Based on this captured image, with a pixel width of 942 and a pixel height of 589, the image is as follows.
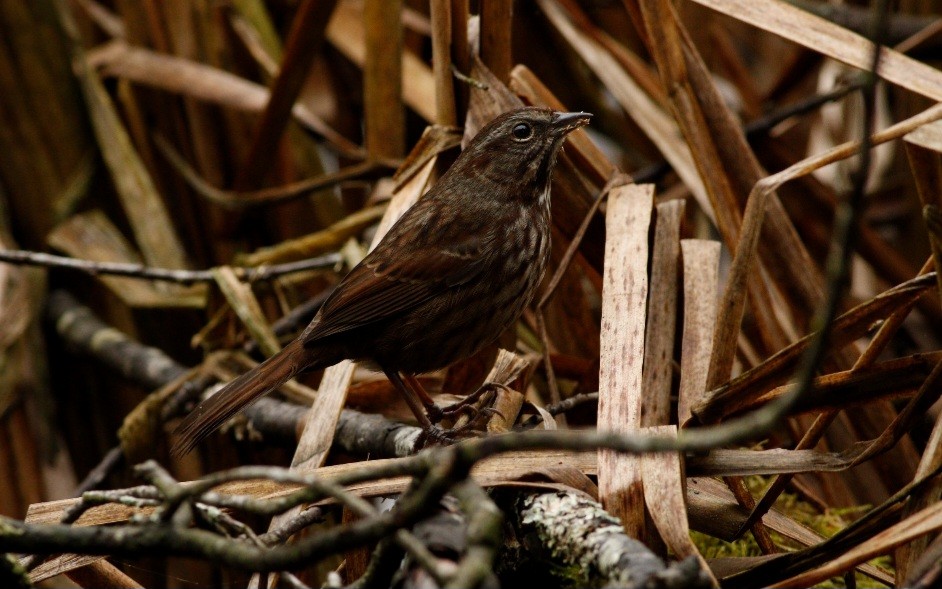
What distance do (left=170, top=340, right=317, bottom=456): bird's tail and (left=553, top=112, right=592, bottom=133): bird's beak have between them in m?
1.05

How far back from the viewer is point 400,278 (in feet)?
10.3

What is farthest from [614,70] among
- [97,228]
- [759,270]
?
[97,228]

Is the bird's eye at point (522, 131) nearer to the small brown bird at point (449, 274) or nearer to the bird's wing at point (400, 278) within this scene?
the small brown bird at point (449, 274)

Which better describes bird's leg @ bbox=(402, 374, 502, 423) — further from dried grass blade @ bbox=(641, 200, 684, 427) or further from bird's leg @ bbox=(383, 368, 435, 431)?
→ dried grass blade @ bbox=(641, 200, 684, 427)

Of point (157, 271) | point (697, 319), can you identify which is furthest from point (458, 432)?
point (157, 271)

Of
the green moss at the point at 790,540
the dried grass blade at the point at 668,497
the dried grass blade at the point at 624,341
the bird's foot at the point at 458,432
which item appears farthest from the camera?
the bird's foot at the point at 458,432

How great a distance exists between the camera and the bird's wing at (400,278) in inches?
121

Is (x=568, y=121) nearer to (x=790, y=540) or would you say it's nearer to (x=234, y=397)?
(x=234, y=397)

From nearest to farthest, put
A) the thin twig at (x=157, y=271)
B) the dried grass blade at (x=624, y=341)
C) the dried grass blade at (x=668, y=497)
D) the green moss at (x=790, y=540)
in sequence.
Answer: the dried grass blade at (x=668, y=497)
the dried grass blade at (x=624, y=341)
the green moss at (x=790, y=540)
the thin twig at (x=157, y=271)

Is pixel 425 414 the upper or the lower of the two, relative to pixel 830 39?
lower

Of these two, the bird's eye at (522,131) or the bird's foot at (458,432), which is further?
the bird's eye at (522,131)

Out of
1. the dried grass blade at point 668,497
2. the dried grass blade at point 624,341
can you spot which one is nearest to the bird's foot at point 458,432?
the dried grass blade at point 624,341

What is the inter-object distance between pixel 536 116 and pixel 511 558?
5.23ft

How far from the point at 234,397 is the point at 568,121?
4.29 feet
